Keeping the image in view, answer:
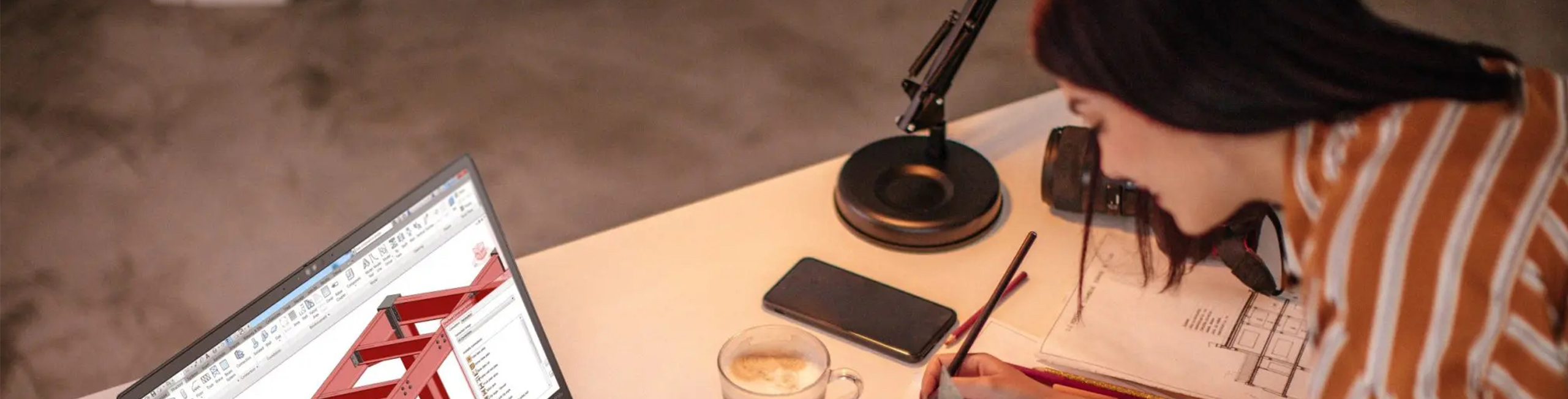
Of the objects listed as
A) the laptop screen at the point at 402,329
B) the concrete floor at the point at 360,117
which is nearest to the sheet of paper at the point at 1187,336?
the laptop screen at the point at 402,329

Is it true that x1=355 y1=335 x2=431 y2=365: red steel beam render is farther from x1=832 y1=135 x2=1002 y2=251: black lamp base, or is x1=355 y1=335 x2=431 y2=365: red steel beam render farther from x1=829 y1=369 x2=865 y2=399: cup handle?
x1=832 y1=135 x2=1002 y2=251: black lamp base

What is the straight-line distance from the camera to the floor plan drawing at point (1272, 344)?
1.15 meters

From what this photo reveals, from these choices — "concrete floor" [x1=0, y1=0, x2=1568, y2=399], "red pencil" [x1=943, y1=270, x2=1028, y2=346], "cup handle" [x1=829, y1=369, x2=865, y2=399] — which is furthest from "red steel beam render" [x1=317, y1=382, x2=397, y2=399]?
"concrete floor" [x1=0, y1=0, x2=1568, y2=399]

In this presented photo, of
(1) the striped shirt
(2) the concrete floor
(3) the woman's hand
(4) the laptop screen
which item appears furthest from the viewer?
(2) the concrete floor

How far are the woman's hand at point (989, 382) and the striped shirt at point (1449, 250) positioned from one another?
0.97 ft

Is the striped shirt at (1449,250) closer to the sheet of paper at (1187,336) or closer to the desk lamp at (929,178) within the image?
the sheet of paper at (1187,336)

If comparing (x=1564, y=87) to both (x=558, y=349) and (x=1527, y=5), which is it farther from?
(x=1527, y=5)

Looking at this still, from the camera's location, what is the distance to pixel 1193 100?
813 millimetres

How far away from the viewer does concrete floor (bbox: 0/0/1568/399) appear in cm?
239

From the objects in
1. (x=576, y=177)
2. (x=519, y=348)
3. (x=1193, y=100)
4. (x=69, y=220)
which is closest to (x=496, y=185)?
(x=576, y=177)

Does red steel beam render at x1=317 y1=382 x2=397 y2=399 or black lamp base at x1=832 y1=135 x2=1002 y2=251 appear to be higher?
black lamp base at x1=832 y1=135 x2=1002 y2=251

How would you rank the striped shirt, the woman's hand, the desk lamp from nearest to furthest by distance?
the striped shirt, the woman's hand, the desk lamp

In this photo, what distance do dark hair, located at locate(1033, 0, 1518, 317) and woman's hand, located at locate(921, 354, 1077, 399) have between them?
0.33 m

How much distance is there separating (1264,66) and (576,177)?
77.2 inches
